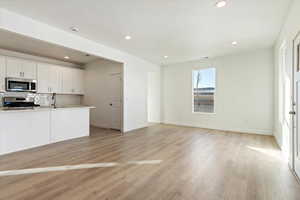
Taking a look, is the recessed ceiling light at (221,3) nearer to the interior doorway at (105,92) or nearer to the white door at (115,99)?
the interior doorway at (105,92)

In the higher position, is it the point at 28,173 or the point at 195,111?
the point at 195,111

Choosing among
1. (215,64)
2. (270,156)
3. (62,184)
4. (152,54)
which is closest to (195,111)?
(215,64)

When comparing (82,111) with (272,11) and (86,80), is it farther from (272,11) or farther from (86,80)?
(272,11)

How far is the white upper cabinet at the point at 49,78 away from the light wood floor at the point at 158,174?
2647 mm

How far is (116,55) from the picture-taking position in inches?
195

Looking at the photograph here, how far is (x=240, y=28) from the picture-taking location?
11.1 ft

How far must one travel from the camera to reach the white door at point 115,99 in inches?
226

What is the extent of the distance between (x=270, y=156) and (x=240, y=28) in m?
2.79

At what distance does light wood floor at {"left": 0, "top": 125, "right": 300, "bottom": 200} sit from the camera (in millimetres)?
1861

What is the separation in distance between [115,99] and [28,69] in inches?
116

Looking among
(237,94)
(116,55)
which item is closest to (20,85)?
(116,55)

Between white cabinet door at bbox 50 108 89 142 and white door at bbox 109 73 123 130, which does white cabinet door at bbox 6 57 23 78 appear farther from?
white door at bbox 109 73 123 130

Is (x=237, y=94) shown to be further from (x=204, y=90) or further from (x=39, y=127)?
(x=39, y=127)

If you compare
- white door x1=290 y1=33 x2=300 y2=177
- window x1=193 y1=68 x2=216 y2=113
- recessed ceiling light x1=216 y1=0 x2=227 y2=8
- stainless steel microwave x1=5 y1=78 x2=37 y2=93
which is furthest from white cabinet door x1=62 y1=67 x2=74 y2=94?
white door x1=290 y1=33 x2=300 y2=177
